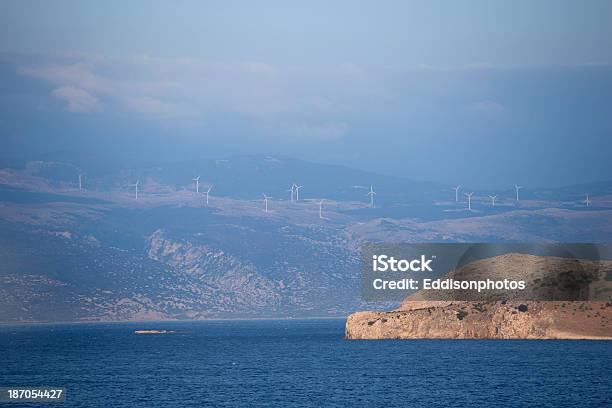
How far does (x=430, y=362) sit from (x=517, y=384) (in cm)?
3032

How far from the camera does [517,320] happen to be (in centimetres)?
19275

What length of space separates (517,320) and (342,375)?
63.1m

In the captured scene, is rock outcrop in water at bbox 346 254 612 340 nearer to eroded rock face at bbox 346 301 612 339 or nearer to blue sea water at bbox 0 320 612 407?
eroded rock face at bbox 346 301 612 339

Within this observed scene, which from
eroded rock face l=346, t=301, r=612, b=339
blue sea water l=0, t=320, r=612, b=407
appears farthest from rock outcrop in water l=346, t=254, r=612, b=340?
blue sea water l=0, t=320, r=612, b=407

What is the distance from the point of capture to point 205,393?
117938mm

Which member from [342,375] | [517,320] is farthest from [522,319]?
[342,375]

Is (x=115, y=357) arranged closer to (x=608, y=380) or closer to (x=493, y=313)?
(x=493, y=313)

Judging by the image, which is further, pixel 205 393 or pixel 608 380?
pixel 608 380

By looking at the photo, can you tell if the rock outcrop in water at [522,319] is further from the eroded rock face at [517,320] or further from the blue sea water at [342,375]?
the blue sea water at [342,375]

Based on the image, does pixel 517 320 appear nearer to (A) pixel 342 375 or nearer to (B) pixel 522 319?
(B) pixel 522 319

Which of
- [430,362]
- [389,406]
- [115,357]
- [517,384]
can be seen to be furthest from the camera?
[115,357]

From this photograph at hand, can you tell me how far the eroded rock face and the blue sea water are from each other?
3112mm

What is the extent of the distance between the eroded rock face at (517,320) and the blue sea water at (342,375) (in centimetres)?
311

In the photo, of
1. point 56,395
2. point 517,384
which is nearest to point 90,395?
point 56,395
